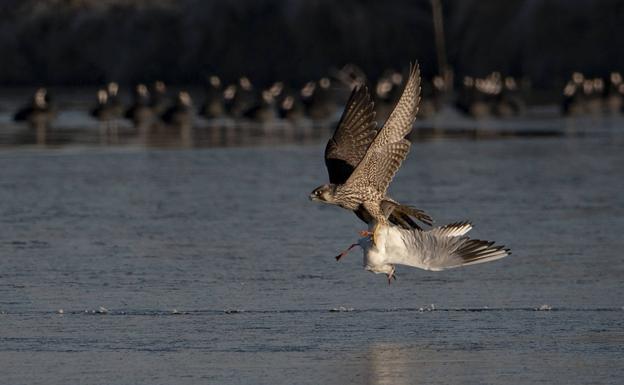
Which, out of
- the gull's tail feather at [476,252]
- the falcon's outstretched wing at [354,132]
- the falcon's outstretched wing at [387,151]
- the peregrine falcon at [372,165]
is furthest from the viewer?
the falcon's outstretched wing at [354,132]

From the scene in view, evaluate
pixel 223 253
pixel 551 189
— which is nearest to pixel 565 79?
pixel 551 189

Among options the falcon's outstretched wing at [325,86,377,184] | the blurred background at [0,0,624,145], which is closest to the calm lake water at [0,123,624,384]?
the falcon's outstretched wing at [325,86,377,184]

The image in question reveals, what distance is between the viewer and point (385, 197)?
9828mm

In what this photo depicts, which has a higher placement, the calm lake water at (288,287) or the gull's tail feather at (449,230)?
the gull's tail feather at (449,230)

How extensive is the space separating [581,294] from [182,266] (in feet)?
9.99

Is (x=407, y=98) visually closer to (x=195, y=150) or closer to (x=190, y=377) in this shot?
(x=190, y=377)

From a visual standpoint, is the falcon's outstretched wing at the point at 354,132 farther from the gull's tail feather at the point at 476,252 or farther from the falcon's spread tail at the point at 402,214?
the gull's tail feather at the point at 476,252

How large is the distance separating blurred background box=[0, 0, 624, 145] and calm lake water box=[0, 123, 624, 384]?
16049mm

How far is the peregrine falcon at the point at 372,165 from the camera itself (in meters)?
9.48

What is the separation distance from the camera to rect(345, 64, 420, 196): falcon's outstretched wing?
9578 mm

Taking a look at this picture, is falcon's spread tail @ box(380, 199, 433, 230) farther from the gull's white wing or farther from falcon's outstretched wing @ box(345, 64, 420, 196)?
the gull's white wing

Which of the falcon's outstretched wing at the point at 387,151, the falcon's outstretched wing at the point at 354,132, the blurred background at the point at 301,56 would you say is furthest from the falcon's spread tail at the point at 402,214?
the blurred background at the point at 301,56

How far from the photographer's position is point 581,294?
1000 cm

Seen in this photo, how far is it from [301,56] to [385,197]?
39.2 m
